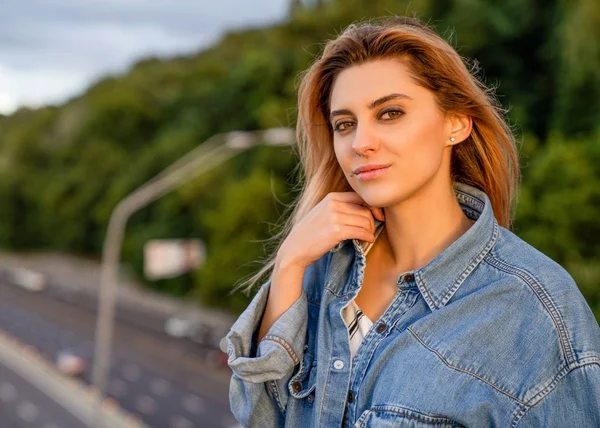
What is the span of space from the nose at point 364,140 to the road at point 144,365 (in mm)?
23392

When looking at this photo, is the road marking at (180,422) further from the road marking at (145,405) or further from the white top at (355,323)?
the white top at (355,323)

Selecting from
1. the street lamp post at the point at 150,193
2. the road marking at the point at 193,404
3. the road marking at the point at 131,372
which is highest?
the street lamp post at the point at 150,193

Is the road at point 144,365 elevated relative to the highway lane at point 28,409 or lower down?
elevated

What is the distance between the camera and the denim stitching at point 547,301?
154 cm

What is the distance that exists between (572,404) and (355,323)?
0.69 meters

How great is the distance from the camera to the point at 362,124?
6.24 ft

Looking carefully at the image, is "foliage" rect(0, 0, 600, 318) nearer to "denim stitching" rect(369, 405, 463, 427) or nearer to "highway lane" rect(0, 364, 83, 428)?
"denim stitching" rect(369, 405, 463, 427)

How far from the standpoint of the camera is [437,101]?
1.91 metres

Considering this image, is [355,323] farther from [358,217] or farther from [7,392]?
[7,392]

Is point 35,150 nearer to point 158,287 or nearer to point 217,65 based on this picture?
point 217,65

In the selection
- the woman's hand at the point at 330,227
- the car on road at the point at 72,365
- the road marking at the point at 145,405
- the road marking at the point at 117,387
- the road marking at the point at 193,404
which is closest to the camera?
the woman's hand at the point at 330,227

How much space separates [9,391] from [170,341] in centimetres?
738

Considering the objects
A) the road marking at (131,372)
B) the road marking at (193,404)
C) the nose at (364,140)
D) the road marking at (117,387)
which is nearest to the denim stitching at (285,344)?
the nose at (364,140)

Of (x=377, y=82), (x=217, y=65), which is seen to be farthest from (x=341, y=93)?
(x=217, y=65)
